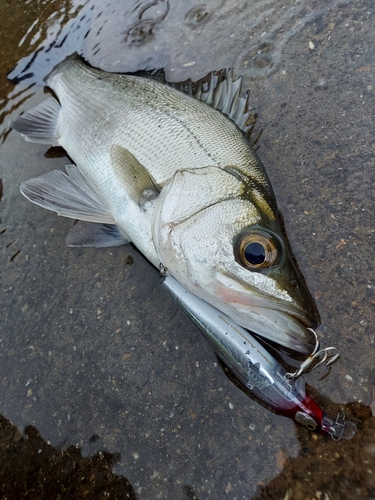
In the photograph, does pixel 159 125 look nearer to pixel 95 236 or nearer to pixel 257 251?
pixel 95 236

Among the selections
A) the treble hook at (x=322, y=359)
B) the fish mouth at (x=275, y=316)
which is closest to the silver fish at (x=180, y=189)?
the fish mouth at (x=275, y=316)

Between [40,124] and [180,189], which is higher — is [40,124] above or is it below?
above

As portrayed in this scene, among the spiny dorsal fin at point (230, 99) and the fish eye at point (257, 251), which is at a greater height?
the spiny dorsal fin at point (230, 99)

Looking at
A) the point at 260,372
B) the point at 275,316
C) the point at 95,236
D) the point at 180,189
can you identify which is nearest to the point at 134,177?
the point at 180,189

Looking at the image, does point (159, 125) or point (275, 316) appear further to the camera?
point (159, 125)

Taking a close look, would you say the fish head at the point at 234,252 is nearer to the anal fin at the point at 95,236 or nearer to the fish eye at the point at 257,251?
the fish eye at the point at 257,251

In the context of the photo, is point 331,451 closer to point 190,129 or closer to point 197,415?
point 197,415

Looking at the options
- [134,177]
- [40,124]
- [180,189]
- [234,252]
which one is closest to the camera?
[234,252]
